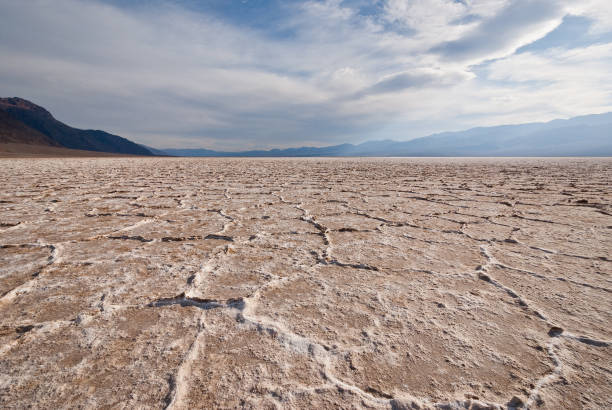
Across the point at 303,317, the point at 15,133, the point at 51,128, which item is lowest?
the point at 303,317

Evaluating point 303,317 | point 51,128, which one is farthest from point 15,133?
point 303,317

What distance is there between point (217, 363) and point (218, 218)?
1.64 meters

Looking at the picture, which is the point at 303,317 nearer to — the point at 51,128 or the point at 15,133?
the point at 15,133

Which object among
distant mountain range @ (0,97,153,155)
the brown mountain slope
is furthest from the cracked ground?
distant mountain range @ (0,97,153,155)

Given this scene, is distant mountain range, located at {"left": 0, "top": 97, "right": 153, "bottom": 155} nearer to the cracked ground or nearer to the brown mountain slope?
the brown mountain slope

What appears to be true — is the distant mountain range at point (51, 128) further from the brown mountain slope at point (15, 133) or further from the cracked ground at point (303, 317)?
the cracked ground at point (303, 317)

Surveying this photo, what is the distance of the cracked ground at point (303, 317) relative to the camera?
0.65m

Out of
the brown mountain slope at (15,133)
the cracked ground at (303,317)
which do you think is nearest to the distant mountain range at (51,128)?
the brown mountain slope at (15,133)

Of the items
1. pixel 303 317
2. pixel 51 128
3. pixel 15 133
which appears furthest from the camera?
pixel 51 128

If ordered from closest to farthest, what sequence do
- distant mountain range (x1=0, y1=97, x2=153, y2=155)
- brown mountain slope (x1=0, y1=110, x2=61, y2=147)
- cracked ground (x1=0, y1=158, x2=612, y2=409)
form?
cracked ground (x1=0, y1=158, x2=612, y2=409)
brown mountain slope (x1=0, y1=110, x2=61, y2=147)
distant mountain range (x1=0, y1=97, x2=153, y2=155)

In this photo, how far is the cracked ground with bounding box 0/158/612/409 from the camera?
65 centimetres

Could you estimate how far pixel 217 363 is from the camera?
726 millimetres

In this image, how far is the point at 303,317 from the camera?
0.93 metres

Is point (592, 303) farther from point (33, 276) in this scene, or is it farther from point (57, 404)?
point (33, 276)
